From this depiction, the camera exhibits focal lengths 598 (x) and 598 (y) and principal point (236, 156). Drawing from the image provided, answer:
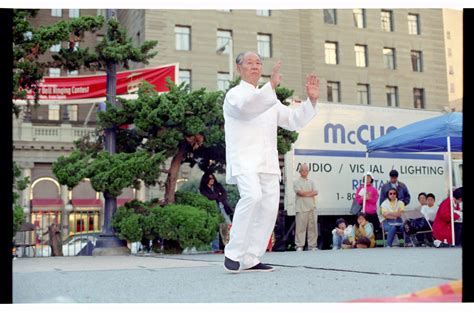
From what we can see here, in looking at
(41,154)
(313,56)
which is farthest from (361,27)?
(41,154)

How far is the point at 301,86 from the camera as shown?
34156 mm

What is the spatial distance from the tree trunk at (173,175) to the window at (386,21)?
29651 mm

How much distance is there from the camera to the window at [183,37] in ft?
105

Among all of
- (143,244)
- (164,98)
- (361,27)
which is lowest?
(143,244)

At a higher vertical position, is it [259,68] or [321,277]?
[259,68]

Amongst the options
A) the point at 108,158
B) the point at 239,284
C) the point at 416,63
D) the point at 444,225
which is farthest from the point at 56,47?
the point at 416,63

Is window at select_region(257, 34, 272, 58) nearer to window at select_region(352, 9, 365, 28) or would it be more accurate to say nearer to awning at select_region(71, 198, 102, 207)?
window at select_region(352, 9, 365, 28)

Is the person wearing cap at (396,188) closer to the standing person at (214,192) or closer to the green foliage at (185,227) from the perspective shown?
the standing person at (214,192)

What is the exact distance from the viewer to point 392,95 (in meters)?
37.4

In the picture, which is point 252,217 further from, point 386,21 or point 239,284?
point 386,21

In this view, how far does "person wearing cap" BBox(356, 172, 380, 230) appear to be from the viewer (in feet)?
35.8

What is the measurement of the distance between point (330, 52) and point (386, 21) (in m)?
4.36
